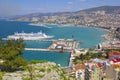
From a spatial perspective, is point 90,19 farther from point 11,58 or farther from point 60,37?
point 11,58

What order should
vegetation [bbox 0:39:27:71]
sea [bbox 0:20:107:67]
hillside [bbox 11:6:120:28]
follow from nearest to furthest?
vegetation [bbox 0:39:27:71]
sea [bbox 0:20:107:67]
hillside [bbox 11:6:120:28]

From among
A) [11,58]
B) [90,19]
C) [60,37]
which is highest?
[11,58]

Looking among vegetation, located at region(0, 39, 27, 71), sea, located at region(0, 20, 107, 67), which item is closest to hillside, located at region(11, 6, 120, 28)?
sea, located at region(0, 20, 107, 67)

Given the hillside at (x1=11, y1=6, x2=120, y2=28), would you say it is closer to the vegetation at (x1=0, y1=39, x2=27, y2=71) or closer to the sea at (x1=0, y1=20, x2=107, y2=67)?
the sea at (x1=0, y1=20, x2=107, y2=67)

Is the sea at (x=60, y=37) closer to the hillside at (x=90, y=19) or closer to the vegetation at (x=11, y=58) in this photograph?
the vegetation at (x=11, y=58)

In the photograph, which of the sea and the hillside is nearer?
the sea

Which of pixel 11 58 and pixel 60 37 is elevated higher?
pixel 11 58

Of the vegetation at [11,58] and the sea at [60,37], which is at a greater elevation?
the vegetation at [11,58]

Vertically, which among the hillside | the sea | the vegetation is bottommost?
the hillside

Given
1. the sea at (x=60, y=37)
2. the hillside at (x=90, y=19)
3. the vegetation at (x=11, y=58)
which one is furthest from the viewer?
the hillside at (x=90, y=19)

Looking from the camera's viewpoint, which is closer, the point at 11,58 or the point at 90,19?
the point at 11,58

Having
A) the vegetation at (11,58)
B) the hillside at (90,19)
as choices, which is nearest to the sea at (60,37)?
the vegetation at (11,58)

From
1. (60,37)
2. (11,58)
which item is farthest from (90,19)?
(11,58)
